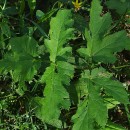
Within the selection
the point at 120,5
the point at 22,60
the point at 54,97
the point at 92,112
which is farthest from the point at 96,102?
the point at 120,5

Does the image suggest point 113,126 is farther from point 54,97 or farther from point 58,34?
point 58,34

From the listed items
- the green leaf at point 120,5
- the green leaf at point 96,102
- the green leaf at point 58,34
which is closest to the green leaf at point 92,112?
the green leaf at point 96,102

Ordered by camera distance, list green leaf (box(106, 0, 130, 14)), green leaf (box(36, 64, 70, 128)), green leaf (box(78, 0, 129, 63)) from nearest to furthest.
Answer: green leaf (box(36, 64, 70, 128)), green leaf (box(78, 0, 129, 63)), green leaf (box(106, 0, 130, 14))

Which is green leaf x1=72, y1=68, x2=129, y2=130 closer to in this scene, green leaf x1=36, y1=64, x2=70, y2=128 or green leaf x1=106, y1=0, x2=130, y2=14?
green leaf x1=36, y1=64, x2=70, y2=128

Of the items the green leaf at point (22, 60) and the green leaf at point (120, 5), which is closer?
the green leaf at point (22, 60)

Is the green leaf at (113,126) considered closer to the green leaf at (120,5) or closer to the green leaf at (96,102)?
the green leaf at (96,102)

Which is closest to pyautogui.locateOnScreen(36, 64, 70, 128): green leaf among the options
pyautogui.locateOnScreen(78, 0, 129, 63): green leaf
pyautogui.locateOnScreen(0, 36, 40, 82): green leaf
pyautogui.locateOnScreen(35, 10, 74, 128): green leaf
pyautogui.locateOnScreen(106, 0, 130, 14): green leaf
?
pyautogui.locateOnScreen(35, 10, 74, 128): green leaf

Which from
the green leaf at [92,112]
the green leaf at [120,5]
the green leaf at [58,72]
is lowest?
the green leaf at [92,112]
